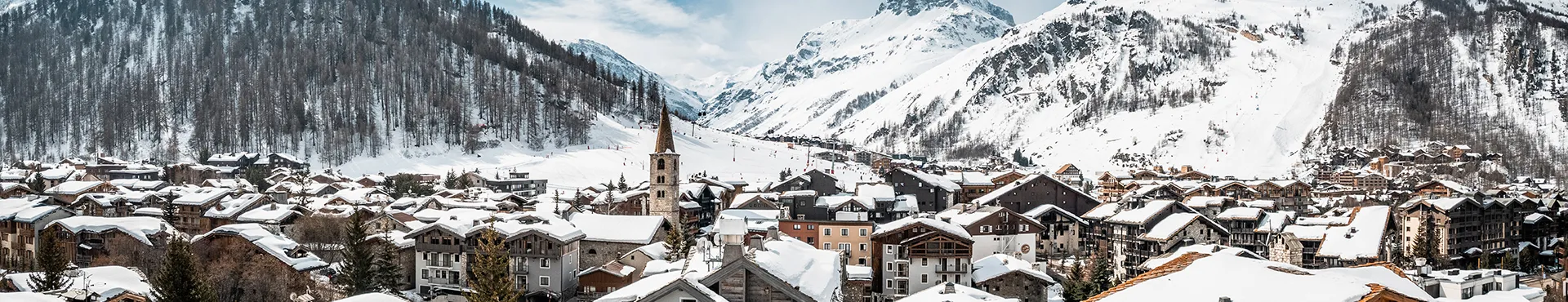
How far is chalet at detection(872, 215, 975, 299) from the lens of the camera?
124 feet

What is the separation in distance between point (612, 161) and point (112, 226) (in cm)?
5709

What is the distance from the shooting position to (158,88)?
13300cm

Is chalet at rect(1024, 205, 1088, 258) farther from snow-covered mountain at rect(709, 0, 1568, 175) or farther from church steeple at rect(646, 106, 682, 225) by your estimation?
snow-covered mountain at rect(709, 0, 1568, 175)

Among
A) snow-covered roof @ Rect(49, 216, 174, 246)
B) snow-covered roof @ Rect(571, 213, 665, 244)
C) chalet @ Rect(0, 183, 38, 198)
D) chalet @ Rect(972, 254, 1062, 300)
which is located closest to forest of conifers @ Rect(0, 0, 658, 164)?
chalet @ Rect(0, 183, 38, 198)

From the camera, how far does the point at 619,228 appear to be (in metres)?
42.1

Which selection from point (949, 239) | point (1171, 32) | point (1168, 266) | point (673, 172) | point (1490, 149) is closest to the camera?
point (1168, 266)

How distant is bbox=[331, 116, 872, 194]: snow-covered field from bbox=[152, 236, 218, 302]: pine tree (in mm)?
53194

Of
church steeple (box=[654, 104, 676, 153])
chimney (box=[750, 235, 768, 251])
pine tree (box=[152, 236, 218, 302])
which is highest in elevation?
church steeple (box=[654, 104, 676, 153])

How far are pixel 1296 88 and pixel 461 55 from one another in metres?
119

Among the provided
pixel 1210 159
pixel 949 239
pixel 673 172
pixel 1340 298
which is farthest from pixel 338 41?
pixel 1340 298

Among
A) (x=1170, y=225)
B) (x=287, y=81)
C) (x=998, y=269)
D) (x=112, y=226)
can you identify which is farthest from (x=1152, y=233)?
(x=287, y=81)

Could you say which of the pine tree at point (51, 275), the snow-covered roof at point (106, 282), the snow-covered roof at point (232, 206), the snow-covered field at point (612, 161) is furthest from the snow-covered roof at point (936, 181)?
the pine tree at point (51, 275)

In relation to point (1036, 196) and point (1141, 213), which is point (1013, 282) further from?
point (1036, 196)

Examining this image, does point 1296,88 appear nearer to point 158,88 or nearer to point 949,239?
point 949,239
